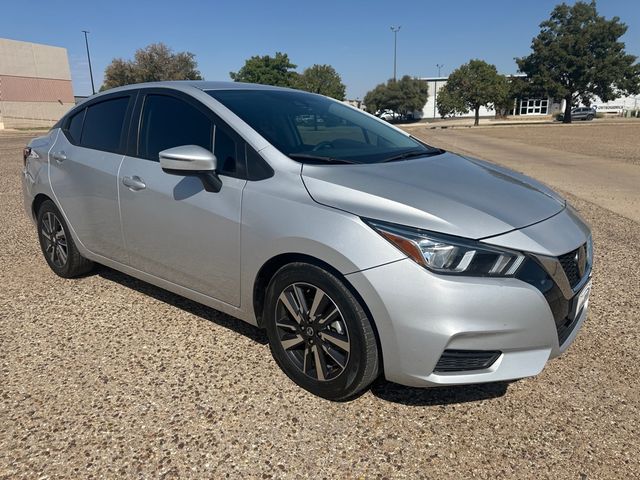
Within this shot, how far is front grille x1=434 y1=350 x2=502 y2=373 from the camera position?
86.7 inches

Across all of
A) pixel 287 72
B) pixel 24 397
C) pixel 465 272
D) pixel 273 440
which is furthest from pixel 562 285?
pixel 287 72

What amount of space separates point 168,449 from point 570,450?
185 cm

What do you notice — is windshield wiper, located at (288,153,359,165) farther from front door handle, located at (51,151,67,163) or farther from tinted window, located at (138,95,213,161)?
front door handle, located at (51,151,67,163)

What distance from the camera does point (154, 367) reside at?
117 inches

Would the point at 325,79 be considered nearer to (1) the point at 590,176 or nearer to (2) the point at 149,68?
(2) the point at 149,68

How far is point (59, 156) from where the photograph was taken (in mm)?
3986

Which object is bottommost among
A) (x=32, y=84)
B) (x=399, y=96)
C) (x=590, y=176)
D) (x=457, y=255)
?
(x=590, y=176)

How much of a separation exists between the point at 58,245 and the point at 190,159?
90.0 inches

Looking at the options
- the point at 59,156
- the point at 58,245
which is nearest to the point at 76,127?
the point at 59,156

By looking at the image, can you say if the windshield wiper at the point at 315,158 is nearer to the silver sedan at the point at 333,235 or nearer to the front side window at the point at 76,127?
the silver sedan at the point at 333,235

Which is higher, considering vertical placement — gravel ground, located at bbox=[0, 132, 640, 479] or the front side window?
the front side window

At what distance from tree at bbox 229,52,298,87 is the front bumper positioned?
225ft

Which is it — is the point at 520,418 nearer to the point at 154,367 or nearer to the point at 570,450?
the point at 570,450

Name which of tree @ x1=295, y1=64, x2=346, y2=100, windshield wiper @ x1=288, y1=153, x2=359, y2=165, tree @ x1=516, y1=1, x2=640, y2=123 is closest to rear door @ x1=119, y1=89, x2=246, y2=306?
windshield wiper @ x1=288, y1=153, x2=359, y2=165
